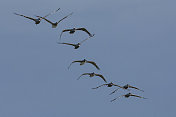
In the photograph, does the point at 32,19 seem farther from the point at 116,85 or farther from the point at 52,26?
the point at 116,85

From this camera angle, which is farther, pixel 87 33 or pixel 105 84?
pixel 105 84

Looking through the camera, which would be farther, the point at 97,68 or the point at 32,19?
the point at 97,68

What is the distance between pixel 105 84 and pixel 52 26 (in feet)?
61.9

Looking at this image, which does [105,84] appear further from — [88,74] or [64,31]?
[64,31]

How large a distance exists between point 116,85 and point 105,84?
2594mm

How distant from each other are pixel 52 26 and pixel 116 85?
18756mm

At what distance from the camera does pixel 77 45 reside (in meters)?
103

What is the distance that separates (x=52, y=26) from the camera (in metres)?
99.3

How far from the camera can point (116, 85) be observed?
111m

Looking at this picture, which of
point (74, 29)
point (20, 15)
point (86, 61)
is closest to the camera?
point (20, 15)

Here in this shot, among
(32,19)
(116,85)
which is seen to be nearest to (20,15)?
(32,19)

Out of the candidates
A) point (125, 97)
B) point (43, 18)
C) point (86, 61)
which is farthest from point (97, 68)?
point (43, 18)

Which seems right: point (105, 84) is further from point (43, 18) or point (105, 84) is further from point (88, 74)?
point (43, 18)

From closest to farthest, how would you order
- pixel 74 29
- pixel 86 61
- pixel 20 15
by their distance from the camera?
pixel 20 15 → pixel 74 29 → pixel 86 61
